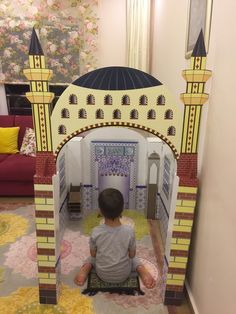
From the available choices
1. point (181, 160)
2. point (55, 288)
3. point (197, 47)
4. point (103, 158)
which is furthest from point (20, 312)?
point (197, 47)

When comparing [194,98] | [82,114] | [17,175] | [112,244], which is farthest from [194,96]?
[17,175]

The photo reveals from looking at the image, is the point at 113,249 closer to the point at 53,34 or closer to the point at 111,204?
the point at 111,204

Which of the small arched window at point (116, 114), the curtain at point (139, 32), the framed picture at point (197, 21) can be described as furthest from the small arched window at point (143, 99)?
the curtain at point (139, 32)

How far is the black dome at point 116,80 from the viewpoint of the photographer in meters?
1.27

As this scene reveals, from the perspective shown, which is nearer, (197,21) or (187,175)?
(187,175)

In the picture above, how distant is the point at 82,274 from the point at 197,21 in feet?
5.63

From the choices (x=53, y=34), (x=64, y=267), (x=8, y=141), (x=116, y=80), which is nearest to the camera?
(x=116, y=80)

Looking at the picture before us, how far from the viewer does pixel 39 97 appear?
1.25 metres

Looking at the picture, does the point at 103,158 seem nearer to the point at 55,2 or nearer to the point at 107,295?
the point at 107,295

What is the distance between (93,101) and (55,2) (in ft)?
8.91

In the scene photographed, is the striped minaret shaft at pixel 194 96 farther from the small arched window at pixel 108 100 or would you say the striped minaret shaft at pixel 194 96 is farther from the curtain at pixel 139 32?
the curtain at pixel 139 32

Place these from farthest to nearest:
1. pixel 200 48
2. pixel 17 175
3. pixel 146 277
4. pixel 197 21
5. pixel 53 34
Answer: pixel 53 34 < pixel 17 175 < pixel 146 277 < pixel 197 21 < pixel 200 48

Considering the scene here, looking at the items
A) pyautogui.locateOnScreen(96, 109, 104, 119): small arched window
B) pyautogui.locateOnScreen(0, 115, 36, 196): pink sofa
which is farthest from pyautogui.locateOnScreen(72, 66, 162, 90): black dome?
pyautogui.locateOnScreen(0, 115, 36, 196): pink sofa

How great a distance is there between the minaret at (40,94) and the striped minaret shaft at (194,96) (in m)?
0.64
